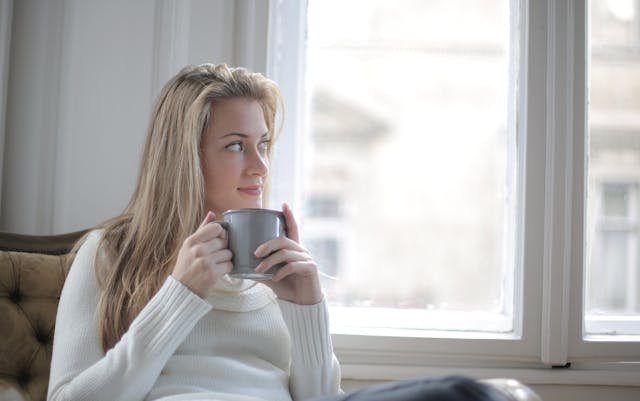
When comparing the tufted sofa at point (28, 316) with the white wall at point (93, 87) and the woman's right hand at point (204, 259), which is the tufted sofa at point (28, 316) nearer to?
the white wall at point (93, 87)

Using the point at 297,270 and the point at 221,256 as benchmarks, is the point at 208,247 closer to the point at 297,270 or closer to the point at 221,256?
the point at 221,256

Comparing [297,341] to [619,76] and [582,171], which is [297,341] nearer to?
[582,171]

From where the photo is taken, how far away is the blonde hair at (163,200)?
1328 mm

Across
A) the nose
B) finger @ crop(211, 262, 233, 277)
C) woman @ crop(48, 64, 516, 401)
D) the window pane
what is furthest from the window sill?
finger @ crop(211, 262, 233, 277)

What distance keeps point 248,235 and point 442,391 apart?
52 centimetres

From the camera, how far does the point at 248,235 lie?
1.16m

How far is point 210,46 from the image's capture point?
6.12 ft

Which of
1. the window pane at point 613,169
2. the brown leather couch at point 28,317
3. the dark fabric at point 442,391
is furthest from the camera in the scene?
the window pane at point 613,169

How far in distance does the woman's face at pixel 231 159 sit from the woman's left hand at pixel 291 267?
20 centimetres

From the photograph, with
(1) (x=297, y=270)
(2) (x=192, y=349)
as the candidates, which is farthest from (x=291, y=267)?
(2) (x=192, y=349)

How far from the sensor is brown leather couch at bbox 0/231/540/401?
1.43 metres

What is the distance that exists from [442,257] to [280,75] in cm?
446

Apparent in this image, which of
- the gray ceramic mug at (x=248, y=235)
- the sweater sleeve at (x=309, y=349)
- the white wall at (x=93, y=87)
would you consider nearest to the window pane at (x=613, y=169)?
the white wall at (x=93, y=87)

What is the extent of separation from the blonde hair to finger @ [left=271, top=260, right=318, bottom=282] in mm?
274
